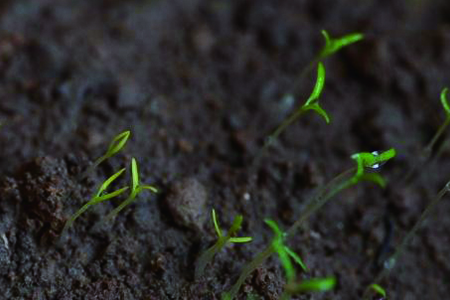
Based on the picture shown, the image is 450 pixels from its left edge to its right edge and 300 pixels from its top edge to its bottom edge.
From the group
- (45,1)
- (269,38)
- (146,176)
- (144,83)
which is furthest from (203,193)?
(45,1)

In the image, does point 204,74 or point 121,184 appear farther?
point 204,74

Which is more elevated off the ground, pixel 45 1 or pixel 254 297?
pixel 45 1

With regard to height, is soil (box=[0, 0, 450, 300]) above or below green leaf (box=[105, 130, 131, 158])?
below

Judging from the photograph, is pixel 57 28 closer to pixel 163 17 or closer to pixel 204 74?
pixel 163 17

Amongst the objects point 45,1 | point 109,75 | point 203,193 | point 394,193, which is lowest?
point 394,193

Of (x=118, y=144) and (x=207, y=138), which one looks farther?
(x=207, y=138)

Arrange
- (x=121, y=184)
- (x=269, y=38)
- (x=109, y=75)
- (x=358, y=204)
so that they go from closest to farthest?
(x=121, y=184)
(x=358, y=204)
(x=109, y=75)
(x=269, y=38)

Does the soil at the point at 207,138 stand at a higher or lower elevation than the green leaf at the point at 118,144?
lower

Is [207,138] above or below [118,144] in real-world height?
below
